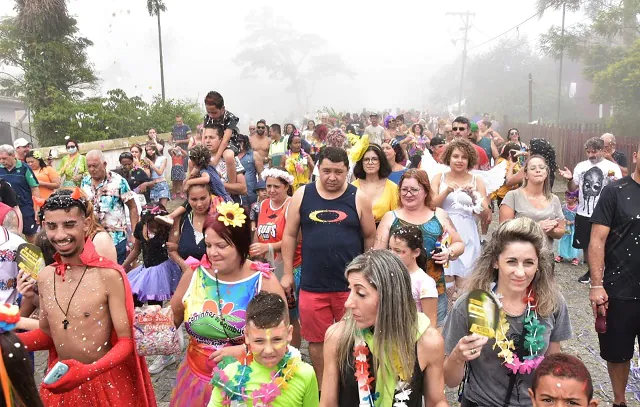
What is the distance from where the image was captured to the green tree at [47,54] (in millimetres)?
19625

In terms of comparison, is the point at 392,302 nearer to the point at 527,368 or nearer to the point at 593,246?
the point at 527,368

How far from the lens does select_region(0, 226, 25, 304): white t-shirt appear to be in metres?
4.39

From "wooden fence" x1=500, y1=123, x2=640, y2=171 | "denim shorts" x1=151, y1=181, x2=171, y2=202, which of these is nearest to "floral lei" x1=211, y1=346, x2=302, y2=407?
"denim shorts" x1=151, y1=181, x2=171, y2=202

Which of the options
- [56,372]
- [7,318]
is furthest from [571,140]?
[7,318]

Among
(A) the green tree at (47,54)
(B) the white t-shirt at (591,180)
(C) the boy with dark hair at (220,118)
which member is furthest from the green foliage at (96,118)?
(B) the white t-shirt at (591,180)

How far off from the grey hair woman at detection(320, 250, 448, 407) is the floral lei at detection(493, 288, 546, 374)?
46 cm

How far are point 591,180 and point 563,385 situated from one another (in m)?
5.75

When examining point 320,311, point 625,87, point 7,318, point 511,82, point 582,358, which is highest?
point 511,82

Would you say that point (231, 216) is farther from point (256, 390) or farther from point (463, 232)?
point (463, 232)

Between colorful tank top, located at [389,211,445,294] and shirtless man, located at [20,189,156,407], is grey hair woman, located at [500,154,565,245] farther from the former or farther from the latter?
shirtless man, located at [20,189,156,407]

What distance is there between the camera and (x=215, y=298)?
3.31m

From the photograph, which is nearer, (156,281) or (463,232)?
(156,281)

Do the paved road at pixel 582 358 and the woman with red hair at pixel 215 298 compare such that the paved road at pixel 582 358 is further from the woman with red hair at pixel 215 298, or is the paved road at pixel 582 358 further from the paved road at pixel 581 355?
the woman with red hair at pixel 215 298

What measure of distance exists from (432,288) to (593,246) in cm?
118
